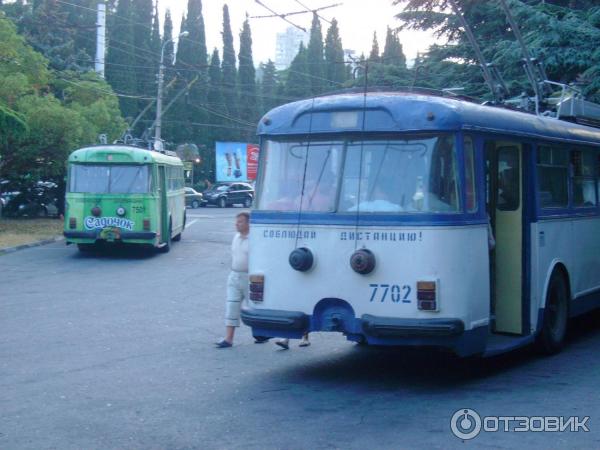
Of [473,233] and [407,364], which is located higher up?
[473,233]

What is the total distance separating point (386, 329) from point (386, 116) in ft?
6.56

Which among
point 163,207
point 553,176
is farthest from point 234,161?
point 553,176

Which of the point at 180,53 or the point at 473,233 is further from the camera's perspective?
the point at 180,53

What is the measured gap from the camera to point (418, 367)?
31.9 ft

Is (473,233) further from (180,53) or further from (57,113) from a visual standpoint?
(180,53)

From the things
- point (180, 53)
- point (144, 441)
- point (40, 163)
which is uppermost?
point (180, 53)

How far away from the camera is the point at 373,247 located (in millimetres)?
8359

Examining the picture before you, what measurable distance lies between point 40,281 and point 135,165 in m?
5.42

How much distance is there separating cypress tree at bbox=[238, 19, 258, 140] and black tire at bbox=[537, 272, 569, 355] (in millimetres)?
61604

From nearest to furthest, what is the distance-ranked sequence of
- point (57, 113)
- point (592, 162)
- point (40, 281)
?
point (592, 162) → point (40, 281) → point (57, 113)

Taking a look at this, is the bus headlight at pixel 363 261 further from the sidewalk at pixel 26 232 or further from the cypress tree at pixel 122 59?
the cypress tree at pixel 122 59

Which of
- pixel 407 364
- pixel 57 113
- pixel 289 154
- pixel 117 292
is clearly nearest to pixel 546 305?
pixel 407 364

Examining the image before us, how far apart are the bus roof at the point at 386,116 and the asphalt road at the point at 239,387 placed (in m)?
2.50

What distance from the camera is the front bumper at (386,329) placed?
805cm
